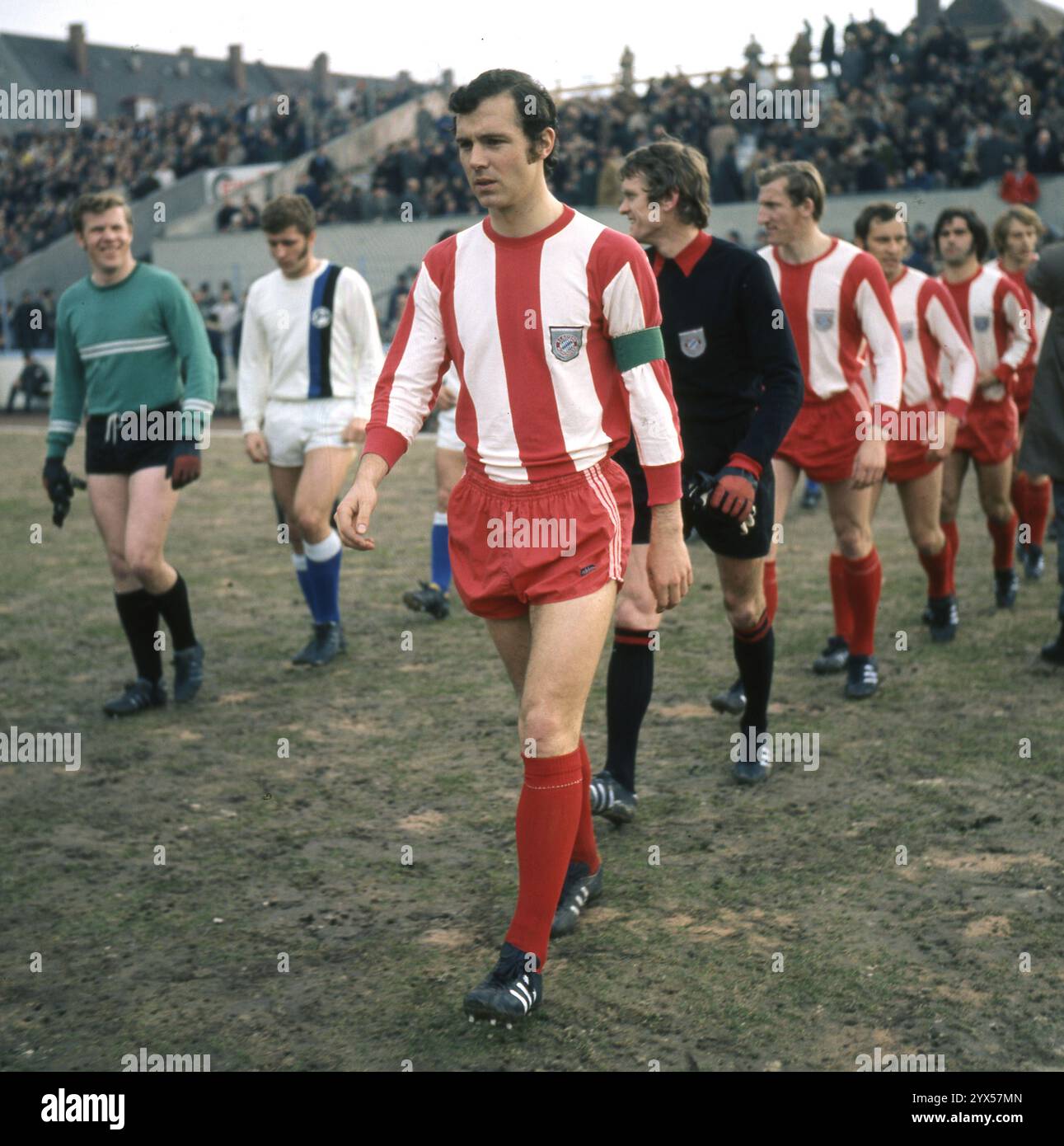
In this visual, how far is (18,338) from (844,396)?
25587 millimetres

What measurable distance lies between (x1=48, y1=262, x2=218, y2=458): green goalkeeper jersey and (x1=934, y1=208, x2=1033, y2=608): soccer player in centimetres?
398

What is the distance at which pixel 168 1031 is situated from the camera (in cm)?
315

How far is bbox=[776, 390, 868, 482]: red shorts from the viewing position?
18.8 feet

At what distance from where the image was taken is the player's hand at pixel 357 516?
10.2 feet

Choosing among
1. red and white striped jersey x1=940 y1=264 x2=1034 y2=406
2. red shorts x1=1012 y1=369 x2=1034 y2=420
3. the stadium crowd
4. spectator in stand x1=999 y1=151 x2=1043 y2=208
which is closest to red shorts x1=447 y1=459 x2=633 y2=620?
A: red and white striped jersey x1=940 y1=264 x2=1034 y2=406

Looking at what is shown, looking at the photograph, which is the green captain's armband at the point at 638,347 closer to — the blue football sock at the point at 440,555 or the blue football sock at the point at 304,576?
the blue football sock at the point at 304,576

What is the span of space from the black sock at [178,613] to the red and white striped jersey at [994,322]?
4.23m

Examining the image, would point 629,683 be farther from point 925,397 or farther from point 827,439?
point 925,397

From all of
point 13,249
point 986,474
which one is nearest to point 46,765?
point 986,474

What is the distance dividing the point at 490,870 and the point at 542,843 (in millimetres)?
902

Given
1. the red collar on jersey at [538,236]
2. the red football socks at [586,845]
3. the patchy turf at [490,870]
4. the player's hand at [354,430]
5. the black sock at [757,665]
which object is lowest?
the patchy turf at [490,870]

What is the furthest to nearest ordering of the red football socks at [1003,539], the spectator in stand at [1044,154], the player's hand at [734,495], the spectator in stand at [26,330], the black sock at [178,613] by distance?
the spectator in stand at [26,330], the spectator in stand at [1044,154], the red football socks at [1003,539], the black sock at [178,613], the player's hand at [734,495]

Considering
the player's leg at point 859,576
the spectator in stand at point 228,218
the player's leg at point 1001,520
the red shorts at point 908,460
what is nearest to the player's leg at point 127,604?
the player's leg at point 859,576

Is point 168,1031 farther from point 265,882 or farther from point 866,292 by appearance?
point 866,292
